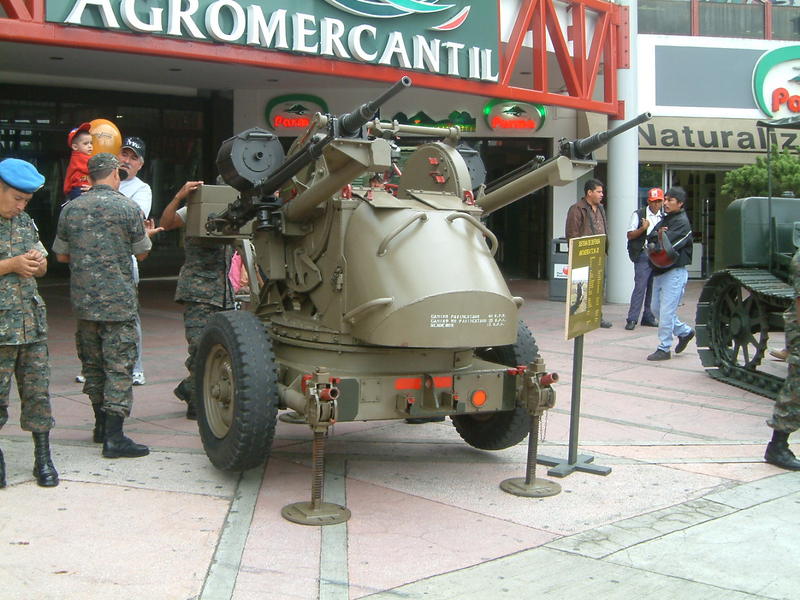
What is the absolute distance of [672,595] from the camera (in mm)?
4141

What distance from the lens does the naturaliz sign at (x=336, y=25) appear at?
9.83m

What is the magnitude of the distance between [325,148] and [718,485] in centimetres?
311

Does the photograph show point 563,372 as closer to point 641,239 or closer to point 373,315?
point 641,239

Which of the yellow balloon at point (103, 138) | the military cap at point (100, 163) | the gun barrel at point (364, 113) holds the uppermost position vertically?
the yellow balloon at point (103, 138)

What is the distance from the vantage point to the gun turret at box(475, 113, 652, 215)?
20.0 ft

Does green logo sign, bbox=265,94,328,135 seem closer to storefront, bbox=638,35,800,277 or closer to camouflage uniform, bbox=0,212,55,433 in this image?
storefront, bbox=638,35,800,277

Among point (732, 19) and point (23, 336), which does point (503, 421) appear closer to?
point (23, 336)

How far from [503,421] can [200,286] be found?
8.27ft

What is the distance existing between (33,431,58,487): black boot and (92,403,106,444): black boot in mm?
619

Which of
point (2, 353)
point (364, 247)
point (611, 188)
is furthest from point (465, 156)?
point (611, 188)

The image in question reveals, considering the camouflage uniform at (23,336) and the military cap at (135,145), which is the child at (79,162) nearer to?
the military cap at (135,145)

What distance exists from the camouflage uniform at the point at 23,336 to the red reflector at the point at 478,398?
2418mm

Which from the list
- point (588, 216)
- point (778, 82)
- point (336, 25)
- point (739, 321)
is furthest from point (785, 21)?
point (739, 321)

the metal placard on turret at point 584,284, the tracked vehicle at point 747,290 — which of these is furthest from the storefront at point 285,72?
the metal placard on turret at point 584,284
